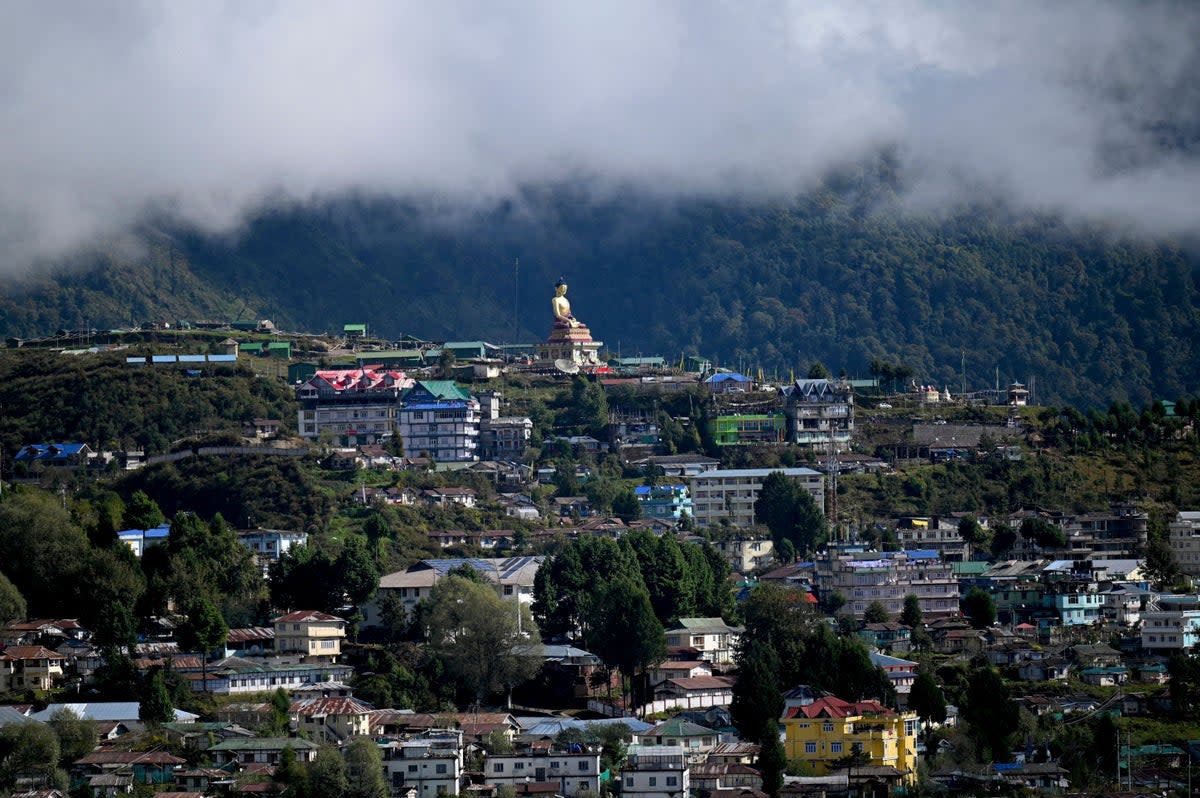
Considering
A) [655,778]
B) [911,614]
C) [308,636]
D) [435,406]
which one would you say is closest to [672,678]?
[308,636]

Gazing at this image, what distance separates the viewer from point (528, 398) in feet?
454

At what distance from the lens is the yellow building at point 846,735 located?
81.3 meters

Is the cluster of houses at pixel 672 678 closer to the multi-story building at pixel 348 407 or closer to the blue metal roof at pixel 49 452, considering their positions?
the multi-story building at pixel 348 407

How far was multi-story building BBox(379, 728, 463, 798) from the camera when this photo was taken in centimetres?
7675

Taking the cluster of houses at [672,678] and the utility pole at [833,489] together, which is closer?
the cluster of houses at [672,678]

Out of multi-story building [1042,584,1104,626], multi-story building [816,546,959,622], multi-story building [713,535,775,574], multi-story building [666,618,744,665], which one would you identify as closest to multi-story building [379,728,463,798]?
multi-story building [666,618,744,665]

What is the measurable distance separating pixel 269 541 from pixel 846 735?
104 feet

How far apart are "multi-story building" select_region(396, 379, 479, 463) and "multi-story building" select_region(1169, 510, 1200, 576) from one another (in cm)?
3391

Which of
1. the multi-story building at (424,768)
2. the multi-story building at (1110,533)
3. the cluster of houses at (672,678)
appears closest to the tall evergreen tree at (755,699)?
the cluster of houses at (672,678)

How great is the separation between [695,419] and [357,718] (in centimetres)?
5634

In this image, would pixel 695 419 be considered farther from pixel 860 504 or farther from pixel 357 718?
pixel 357 718

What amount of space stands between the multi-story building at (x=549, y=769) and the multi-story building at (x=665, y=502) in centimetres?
4353

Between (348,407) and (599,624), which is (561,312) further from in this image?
(599,624)

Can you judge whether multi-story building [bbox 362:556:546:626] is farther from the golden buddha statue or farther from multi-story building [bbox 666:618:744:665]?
the golden buddha statue
